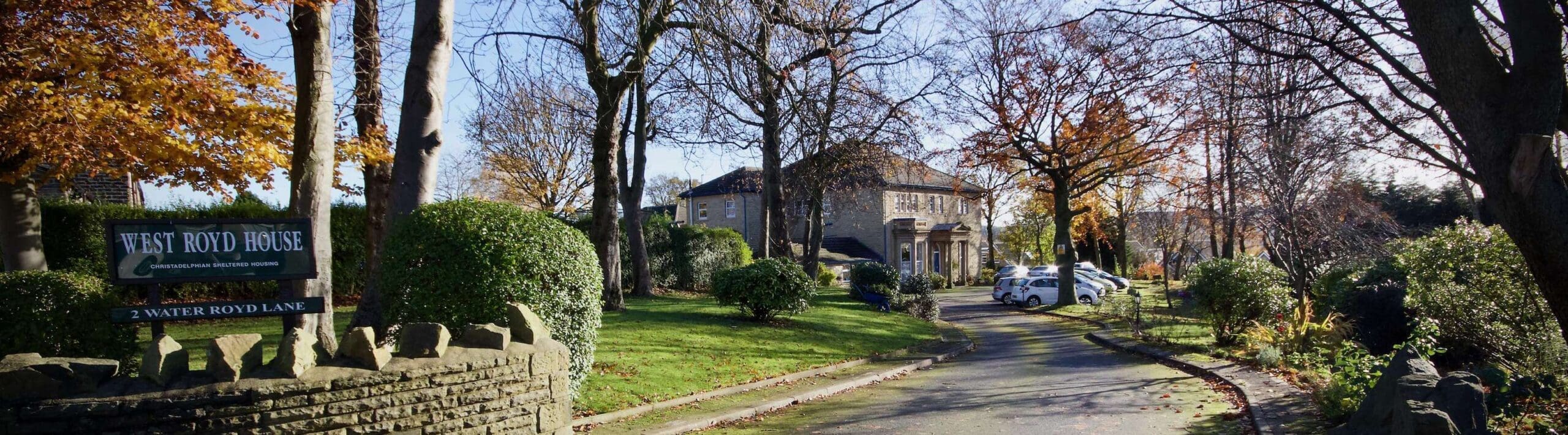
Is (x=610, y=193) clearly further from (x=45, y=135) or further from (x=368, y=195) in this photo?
(x=45, y=135)

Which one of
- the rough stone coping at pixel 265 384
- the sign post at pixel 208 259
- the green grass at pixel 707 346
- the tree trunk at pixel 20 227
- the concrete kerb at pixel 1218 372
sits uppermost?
the tree trunk at pixel 20 227

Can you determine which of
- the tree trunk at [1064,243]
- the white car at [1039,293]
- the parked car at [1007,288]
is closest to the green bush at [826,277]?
the parked car at [1007,288]

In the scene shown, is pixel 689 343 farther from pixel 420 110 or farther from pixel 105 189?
pixel 105 189

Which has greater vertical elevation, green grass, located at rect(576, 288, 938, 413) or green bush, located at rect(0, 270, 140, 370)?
green bush, located at rect(0, 270, 140, 370)

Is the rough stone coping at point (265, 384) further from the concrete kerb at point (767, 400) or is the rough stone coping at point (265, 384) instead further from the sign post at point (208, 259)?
the concrete kerb at point (767, 400)

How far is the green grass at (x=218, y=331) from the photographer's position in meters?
10.8

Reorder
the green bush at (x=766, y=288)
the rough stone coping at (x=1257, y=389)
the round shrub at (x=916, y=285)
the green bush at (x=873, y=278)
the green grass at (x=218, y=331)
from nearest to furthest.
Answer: the rough stone coping at (x=1257, y=389) < the green grass at (x=218, y=331) < the green bush at (x=766, y=288) < the round shrub at (x=916, y=285) < the green bush at (x=873, y=278)

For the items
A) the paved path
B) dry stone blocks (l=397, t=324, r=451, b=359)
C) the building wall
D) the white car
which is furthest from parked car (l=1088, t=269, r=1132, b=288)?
dry stone blocks (l=397, t=324, r=451, b=359)

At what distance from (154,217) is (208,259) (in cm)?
1248

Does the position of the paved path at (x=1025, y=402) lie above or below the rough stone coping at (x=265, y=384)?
below

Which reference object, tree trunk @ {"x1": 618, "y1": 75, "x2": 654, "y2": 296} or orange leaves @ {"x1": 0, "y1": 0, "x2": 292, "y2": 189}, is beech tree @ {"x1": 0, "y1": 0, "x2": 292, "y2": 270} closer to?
orange leaves @ {"x1": 0, "y1": 0, "x2": 292, "y2": 189}

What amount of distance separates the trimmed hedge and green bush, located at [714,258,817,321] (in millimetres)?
7984

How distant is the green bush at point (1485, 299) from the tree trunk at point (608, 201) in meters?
13.4

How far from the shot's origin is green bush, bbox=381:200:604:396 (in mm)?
7531
